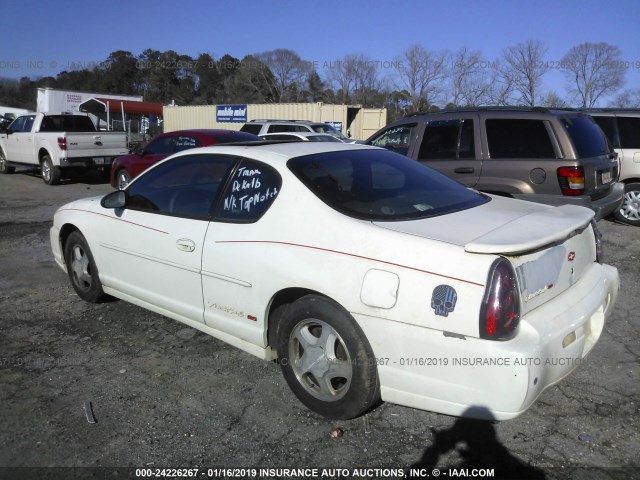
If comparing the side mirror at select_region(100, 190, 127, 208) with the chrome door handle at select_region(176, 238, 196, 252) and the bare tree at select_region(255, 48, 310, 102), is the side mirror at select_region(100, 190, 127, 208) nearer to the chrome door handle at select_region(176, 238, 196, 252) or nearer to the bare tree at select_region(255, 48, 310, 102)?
the chrome door handle at select_region(176, 238, 196, 252)

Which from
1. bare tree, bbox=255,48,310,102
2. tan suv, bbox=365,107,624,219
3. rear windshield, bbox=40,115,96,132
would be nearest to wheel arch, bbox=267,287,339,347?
tan suv, bbox=365,107,624,219

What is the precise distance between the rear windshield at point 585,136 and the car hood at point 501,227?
3150 millimetres

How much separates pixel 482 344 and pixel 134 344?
107 inches

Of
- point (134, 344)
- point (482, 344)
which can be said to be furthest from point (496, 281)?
point (134, 344)

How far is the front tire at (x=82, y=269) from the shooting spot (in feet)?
15.0

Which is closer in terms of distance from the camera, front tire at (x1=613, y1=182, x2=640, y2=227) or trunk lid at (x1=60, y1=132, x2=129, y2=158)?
front tire at (x1=613, y1=182, x2=640, y2=227)

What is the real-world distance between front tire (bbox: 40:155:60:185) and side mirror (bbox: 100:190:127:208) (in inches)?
406

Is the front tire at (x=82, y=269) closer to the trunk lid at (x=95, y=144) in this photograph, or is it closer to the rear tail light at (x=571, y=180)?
the rear tail light at (x=571, y=180)

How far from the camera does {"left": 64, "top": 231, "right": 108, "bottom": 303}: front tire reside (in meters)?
4.56

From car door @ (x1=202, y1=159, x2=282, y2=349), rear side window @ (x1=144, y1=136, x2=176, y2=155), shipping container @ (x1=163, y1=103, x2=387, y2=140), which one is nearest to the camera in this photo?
car door @ (x1=202, y1=159, x2=282, y2=349)

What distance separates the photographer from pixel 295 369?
3.13 m

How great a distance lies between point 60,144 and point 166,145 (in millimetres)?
4529

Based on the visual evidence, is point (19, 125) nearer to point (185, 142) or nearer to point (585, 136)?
point (185, 142)

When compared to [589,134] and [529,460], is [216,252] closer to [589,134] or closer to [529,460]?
[529,460]
